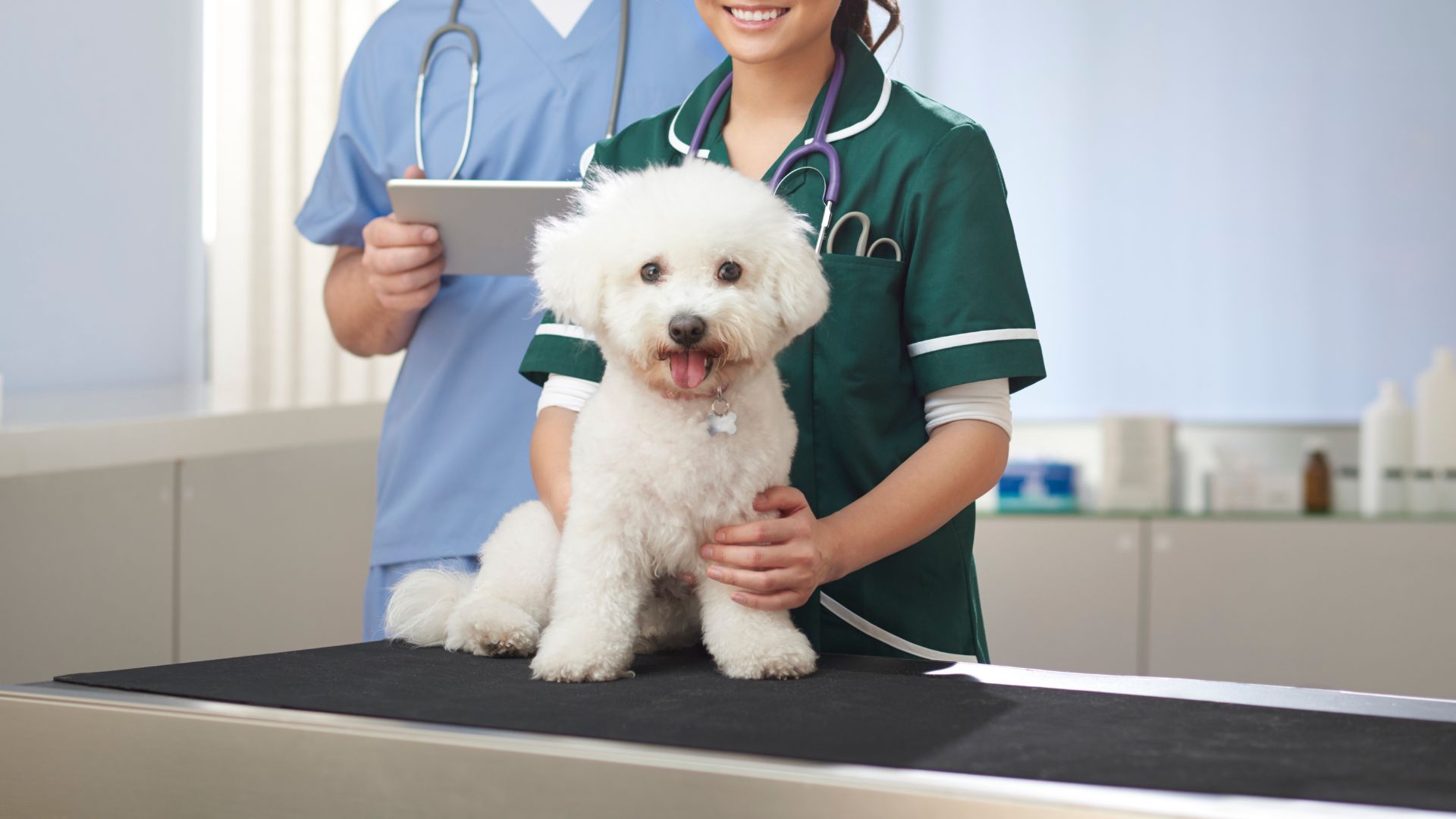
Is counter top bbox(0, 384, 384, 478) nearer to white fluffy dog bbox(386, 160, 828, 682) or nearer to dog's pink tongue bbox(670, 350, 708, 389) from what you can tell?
white fluffy dog bbox(386, 160, 828, 682)

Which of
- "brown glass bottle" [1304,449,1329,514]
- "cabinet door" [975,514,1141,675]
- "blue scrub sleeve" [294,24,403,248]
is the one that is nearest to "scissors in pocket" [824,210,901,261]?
"blue scrub sleeve" [294,24,403,248]

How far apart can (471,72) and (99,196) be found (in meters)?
1.88

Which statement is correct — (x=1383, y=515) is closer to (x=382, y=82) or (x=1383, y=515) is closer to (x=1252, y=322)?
(x=1252, y=322)

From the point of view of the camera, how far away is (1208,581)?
2.71 m

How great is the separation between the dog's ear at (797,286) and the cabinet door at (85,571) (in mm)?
1576

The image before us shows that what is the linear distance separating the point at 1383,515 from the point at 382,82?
2.27 m

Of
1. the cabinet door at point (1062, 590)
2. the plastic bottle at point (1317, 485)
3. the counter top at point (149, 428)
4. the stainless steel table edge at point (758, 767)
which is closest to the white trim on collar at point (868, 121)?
the stainless steel table edge at point (758, 767)

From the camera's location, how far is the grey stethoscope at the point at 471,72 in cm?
154

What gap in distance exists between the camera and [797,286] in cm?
98

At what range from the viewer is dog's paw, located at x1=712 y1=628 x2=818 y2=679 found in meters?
0.95

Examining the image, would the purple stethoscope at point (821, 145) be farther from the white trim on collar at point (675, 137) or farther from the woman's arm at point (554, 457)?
the woman's arm at point (554, 457)

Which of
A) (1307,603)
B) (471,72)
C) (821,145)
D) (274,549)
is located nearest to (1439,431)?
(1307,603)

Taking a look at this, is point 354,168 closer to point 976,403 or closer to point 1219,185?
point 976,403

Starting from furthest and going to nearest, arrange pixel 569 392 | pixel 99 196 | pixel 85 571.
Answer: pixel 99 196 → pixel 85 571 → pixel 569 392
